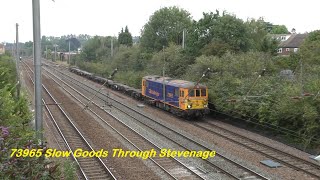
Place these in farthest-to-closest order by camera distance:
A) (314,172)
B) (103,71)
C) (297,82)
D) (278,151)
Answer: (103,71), (297,82), (278,151), (314,172)

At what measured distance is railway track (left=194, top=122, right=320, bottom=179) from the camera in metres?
15.6

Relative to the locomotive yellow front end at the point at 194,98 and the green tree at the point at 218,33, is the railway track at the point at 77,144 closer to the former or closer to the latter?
the locomotive yellow front end at the point at 194,98

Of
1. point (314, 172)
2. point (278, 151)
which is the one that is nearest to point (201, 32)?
point (278, 151)

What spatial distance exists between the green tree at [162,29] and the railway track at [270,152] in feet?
121

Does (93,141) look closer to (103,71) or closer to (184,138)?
(184,138)

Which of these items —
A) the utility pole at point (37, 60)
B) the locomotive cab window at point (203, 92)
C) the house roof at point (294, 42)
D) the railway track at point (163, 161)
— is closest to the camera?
the utility pole at point (37, 60)

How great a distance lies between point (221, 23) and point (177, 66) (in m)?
6.61

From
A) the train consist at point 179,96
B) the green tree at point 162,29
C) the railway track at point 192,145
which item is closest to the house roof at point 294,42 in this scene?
the green tree at point 162,29

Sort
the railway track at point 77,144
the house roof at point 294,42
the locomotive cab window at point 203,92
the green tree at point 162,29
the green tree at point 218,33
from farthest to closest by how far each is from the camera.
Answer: the house roof at point 294,42
the green tree at point 162,29
the green tree at point 218,33
the locomotive cab window at point 203,92
the railway track at point 77,144

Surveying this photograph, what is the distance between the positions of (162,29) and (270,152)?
45972mm

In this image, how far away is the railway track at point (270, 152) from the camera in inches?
613

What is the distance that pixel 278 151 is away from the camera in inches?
718

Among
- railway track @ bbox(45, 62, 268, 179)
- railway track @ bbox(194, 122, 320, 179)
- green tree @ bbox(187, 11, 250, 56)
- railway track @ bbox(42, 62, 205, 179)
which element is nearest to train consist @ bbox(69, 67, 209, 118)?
railway track @ bbox(194, 122, 320, 179)

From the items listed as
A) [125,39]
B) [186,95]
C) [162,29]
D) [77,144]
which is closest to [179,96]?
[186,95]
